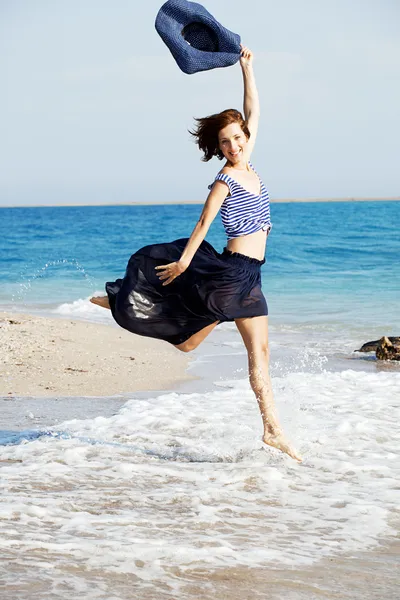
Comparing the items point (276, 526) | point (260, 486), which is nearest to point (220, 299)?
point (260, 486)

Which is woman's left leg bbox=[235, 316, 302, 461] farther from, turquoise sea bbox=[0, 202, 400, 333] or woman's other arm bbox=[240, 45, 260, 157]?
turquoise sea bbox=[0, 202, 400, 333]

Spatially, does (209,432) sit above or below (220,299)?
below

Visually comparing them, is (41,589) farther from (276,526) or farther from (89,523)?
(276,526)

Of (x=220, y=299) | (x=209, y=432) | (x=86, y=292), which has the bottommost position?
(x=86, y=292)

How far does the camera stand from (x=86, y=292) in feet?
63.1

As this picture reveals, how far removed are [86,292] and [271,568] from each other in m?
16.0

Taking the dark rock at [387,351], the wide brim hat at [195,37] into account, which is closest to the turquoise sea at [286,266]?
the dark rock at [387,351]

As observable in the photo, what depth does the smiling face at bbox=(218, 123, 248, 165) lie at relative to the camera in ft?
16.9

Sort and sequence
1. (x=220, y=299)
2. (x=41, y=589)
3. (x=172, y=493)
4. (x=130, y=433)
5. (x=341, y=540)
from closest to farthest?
1. (x=41, y=589)
2. (x=341, y=540)
3. (x=172, y=493)
4. (x=220, y=299)
5. (x=130, y=433)

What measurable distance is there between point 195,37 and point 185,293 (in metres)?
1.80

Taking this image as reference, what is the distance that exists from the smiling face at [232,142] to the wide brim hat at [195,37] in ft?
2.06

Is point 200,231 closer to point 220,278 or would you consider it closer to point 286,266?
point 220,278

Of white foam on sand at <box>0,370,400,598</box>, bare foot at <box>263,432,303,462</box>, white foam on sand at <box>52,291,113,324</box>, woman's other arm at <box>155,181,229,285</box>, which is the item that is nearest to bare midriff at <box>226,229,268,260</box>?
woman's other arm at <box>155,181,229,285</box>

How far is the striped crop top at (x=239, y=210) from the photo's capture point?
5.09 meters
